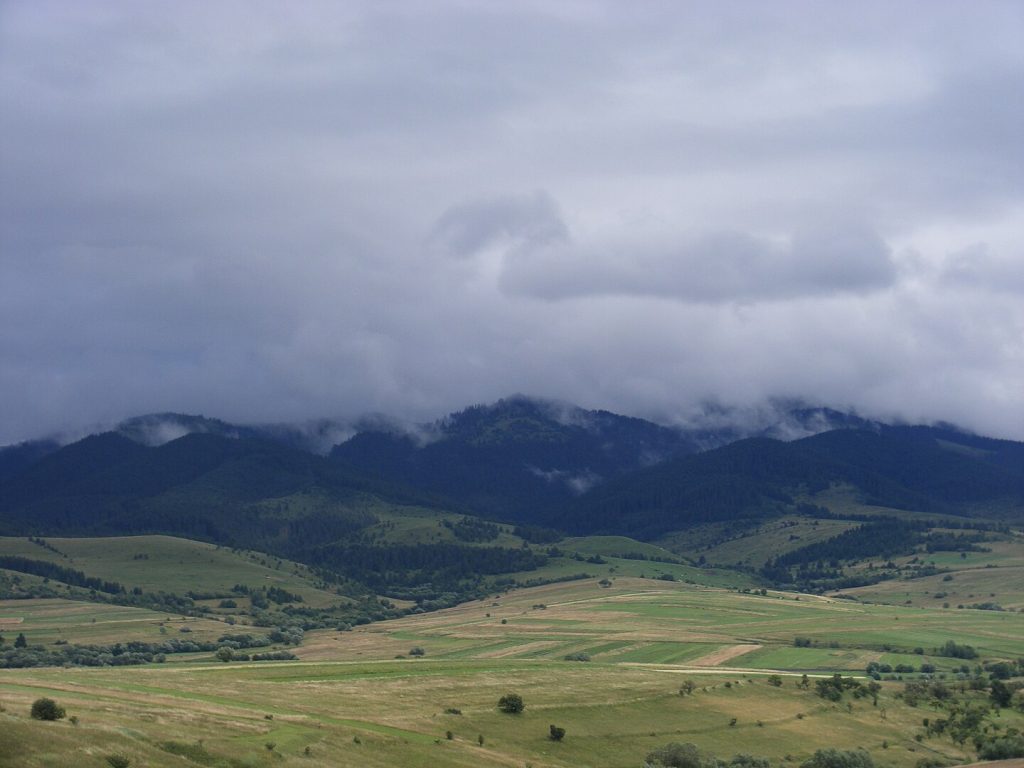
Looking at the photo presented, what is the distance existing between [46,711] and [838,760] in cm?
10525

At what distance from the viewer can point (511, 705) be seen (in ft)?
576

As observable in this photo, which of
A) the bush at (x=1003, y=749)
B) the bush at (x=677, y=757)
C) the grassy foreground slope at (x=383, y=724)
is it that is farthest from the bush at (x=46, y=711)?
the bush at (x=1003, y=749)

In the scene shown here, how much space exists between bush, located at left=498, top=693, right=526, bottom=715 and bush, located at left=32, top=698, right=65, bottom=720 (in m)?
75.0

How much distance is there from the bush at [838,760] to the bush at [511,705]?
4176cm

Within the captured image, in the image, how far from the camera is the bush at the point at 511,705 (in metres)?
175

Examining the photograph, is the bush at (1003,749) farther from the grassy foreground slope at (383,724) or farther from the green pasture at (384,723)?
the green pasture at (384,723)

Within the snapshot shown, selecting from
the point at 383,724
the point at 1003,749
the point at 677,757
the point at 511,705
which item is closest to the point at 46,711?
the point at 383,724

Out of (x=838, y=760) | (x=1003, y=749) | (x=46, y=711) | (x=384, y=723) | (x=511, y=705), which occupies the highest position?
(x=46, y=711)

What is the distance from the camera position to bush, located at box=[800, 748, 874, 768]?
6383 inches

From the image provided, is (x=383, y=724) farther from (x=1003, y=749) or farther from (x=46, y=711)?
(x=1003, y=749)

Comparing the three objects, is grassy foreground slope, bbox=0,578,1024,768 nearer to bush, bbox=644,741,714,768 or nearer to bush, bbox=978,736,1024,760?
bush, bbox=644,741,714,768

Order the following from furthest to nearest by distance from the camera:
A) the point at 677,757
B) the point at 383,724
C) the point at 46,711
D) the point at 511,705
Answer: the point at 511,705 < the point at 677,757 < the point at 383,724 < the point at 46,711

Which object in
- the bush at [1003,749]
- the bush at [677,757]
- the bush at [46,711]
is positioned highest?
the bush at [46,711]

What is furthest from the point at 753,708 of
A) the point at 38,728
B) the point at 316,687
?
the point at 38,728
